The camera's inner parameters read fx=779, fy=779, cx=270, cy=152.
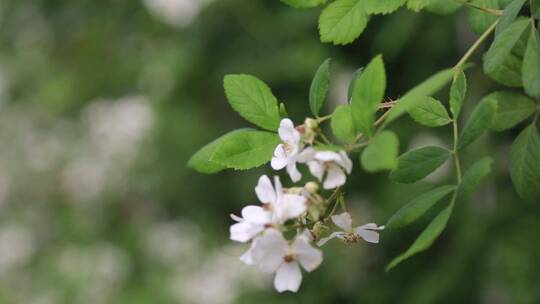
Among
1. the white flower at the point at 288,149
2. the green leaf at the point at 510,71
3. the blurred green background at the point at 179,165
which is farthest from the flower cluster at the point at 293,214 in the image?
the blurred green background at the point at 179,165

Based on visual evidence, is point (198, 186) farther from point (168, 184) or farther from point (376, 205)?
point (376, 205)

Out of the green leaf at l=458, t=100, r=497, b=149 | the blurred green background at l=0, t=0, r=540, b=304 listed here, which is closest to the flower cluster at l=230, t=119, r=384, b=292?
the green leaf at l=458, t=100, r=497, b=149

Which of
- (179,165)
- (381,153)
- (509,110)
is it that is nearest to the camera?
(381,153)

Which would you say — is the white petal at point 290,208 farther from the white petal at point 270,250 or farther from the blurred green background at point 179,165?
the blurred green background at point 179,165

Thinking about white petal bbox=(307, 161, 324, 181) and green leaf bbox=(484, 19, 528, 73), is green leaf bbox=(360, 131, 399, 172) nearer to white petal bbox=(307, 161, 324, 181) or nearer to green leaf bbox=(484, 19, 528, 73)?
white petal bbox=(307, 161, 324, 181)

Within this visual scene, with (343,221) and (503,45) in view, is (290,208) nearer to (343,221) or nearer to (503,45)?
(343,221)

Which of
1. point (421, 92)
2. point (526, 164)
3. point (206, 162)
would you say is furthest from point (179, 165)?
point (421, 92)
